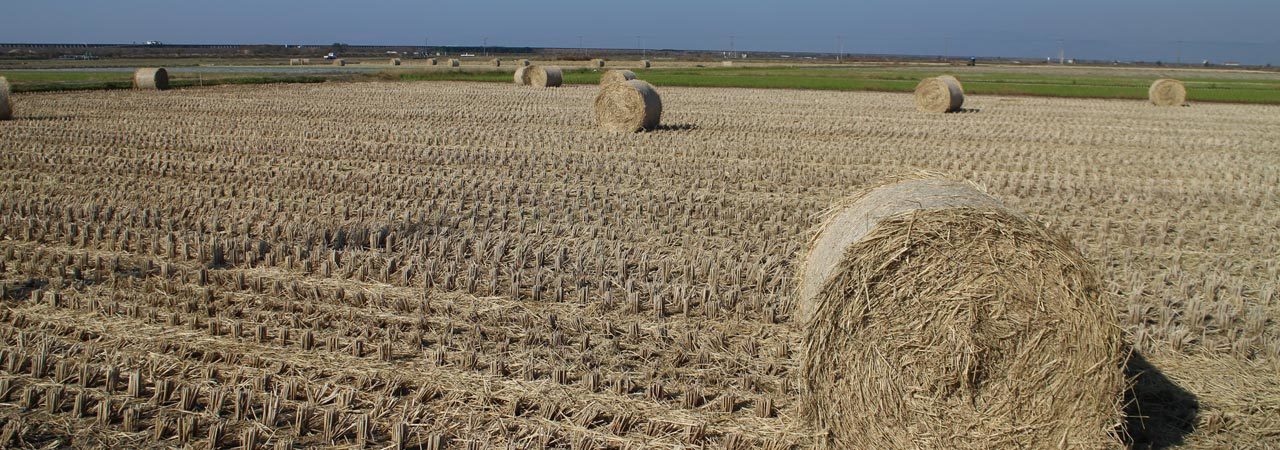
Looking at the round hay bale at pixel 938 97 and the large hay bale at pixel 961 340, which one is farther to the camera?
the round hay bale at pixel 938 97

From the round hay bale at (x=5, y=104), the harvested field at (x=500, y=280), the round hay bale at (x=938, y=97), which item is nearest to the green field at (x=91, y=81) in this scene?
the round hay bale at (x=5, y=104)

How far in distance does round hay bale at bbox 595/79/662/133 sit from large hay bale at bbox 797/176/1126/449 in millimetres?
15461

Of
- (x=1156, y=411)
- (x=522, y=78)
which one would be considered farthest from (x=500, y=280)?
(x=522, y=78)

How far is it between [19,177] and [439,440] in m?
11.0

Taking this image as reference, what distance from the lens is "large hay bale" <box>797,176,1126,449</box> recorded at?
191 inches

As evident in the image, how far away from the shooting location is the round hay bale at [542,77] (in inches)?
1578

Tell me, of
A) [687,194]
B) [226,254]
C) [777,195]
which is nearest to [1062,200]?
[777,195]

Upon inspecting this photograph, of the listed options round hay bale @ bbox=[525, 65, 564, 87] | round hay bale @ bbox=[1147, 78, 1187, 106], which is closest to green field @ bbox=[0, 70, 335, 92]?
round hay bale @ bbox=[525, 65, 564, 87]

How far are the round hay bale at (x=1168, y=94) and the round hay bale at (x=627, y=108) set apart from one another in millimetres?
21099

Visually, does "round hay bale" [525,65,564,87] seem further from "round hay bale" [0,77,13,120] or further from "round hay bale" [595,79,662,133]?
"round hay bale" [0,77,13,120]

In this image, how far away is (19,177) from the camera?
13.0m

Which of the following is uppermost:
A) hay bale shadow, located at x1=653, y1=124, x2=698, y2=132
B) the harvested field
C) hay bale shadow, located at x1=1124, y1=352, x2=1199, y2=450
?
hay bale shadow, located at x1=653, y1=124, x2=698, y2=132

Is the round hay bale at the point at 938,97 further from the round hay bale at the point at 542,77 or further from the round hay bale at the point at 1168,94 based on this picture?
the round hay bale at the point at 542,77

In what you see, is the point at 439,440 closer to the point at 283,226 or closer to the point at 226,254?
the point at 226,254
